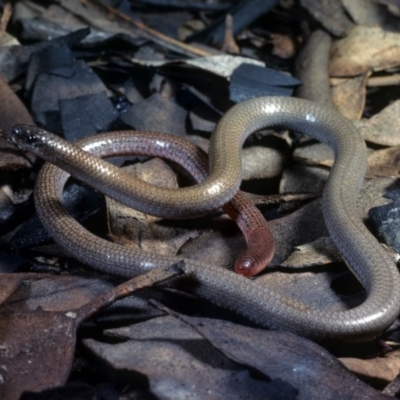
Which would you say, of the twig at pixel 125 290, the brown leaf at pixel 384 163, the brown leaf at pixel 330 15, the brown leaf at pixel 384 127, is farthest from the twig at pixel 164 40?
the twig at pixel 125 290

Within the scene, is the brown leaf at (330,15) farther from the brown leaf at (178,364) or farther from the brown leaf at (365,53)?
the brown leaf at (178,364)

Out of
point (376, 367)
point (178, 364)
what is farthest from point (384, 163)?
point (178, 364)

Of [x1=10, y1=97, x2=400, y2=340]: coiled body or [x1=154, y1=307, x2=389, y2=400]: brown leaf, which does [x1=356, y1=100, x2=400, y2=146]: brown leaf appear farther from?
[x1=154, y1=307, x2=389, y2=400]: brown leaf

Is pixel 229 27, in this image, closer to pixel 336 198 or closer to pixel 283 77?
pixel 283 77

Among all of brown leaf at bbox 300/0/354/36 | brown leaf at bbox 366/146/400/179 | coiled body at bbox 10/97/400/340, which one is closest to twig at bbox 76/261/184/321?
coiled body at bbox 10/97/400/340

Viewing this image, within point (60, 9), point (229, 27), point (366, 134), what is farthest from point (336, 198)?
point (60, 9)

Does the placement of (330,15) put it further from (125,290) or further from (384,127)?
(125,290)

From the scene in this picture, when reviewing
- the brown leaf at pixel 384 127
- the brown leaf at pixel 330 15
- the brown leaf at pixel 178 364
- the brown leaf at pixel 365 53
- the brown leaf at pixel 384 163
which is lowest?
the brown leaf at pixel 178 364
